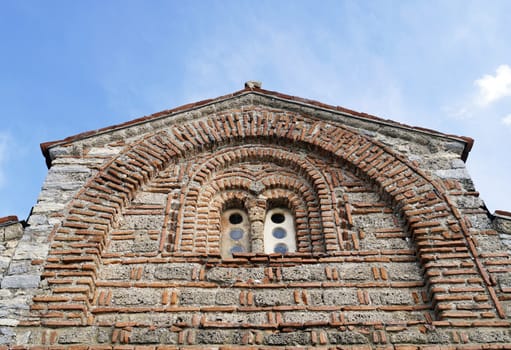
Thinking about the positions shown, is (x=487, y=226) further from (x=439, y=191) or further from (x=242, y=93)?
(x=242, y=93)

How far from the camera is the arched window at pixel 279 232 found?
6023 millimetres

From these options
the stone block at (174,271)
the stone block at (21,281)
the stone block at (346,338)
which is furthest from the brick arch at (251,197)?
the stone block at (21,281)

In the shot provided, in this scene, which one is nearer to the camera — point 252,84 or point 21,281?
point 21,281

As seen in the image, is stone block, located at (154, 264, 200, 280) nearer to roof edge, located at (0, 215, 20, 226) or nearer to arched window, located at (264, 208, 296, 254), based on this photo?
arched window, located at (264, 208, 296, 254)

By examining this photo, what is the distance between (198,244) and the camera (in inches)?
230

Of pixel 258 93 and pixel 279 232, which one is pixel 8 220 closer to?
pixel 279 232

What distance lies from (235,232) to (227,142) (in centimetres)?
138

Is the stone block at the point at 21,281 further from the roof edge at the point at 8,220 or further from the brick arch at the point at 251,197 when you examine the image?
the brick arch at the point at 251,197

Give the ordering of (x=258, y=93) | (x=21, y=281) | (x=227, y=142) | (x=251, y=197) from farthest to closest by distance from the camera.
→ (x=258, y=93) → (x=227, y=142) → (x=251, y=197) → (x=21, y=281)

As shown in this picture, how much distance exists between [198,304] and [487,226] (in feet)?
10.6

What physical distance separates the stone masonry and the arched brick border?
0.02 m

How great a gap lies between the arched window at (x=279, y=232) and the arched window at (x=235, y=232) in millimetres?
241

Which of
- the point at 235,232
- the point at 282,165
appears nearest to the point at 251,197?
the point at 235,232

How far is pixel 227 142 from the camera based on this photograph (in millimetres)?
6992
